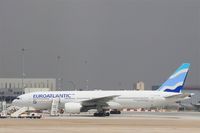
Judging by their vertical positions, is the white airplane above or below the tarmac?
above

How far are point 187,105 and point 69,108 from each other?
58.0 meters

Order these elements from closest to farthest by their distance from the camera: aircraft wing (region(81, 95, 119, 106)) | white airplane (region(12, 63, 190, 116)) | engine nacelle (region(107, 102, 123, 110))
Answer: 1. aircraft wing (region(81, 95, 119, 106))
2. white airplane (region(12, 63, 190, 116))
3. engine nacelle (region(107, 102, 123, 110))

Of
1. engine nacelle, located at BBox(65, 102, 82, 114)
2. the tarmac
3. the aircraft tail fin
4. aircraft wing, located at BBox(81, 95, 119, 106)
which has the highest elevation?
the aircraft tail fin

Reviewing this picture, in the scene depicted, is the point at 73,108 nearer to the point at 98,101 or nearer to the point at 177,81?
the point at 98,101

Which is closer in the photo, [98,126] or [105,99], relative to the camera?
→ [98,126]

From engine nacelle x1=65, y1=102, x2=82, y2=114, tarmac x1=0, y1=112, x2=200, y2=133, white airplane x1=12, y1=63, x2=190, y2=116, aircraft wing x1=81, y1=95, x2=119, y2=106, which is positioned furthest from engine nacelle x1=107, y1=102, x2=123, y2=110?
tarmac x1=0, y1=112, x2=200, y2=133

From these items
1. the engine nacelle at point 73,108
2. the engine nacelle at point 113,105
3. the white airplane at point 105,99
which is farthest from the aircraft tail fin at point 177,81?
the engine nacelle at point 73,108

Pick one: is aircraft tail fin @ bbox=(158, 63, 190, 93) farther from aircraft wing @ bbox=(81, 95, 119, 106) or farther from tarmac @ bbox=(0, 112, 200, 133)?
tarmac @ bbox=(0, 112, 200, 133)

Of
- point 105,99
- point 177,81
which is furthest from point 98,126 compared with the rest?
point 177,81

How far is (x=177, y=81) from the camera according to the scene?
90.1 m

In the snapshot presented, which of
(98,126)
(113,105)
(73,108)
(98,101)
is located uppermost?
(98,101)

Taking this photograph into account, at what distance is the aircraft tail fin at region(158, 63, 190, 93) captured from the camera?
89.1 meters

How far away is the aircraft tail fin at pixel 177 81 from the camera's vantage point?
8912cm

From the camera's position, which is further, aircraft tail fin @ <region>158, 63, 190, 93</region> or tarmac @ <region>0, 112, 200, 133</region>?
aircraft tail fin @ <region>158, 63, 190, 93</region>
